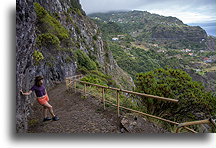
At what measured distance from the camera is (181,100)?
396cm

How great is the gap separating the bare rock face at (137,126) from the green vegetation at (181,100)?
793 mm

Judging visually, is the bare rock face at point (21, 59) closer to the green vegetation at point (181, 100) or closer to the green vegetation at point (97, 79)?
the green vegetation at point (181, 100)

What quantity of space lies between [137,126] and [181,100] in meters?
1.49

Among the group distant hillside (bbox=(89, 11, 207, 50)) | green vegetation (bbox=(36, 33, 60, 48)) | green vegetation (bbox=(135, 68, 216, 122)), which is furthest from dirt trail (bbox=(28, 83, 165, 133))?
distant hillside (bbox=(89, 11, 207, 50))

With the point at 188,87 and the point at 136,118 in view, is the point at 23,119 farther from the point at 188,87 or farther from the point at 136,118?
the point at 188,87

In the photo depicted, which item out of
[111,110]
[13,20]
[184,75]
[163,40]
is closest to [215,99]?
[184,75]

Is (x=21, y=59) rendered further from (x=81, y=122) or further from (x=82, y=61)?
(x=82, y=61)

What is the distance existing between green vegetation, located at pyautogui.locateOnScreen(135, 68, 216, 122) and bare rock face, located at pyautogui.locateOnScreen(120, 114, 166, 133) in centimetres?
79

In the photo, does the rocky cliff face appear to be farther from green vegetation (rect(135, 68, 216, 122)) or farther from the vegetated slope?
the vegetated slope

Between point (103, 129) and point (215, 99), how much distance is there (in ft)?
9.42

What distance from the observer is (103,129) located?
10.9 feet

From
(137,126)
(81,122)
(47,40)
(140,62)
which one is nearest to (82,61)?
(47,40)

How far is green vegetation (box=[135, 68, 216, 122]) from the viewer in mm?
3867

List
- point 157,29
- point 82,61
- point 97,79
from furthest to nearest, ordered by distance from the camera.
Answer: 1. point 157,29
2. point 82,61
3. point 97,79
